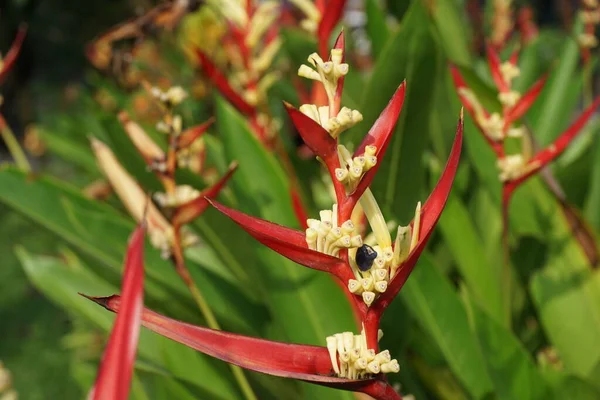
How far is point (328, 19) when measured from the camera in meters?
0.81

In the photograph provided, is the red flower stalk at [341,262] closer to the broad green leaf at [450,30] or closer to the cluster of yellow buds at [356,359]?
the cluster of yellow buds at [356,359]

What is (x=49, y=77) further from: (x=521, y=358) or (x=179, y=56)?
(x=521, y=358)

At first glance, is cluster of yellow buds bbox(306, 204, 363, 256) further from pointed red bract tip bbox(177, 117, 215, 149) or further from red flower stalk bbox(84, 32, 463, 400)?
pointed red bract tip bbox(177, 117, 215, 149)

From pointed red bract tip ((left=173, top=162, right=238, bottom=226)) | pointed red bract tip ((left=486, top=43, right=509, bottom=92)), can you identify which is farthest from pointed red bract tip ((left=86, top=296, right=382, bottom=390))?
pointed red bract tip ((left=486, top=43, right=509, bottom=92))

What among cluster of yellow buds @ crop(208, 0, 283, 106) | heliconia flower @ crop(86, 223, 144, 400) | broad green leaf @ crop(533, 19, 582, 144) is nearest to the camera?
heliconia flower @ crop(86, 223, 144, 400)

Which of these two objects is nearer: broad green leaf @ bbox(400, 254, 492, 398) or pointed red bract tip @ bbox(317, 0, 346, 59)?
broad green leaf @ bbox(400, 254, 492, 398)

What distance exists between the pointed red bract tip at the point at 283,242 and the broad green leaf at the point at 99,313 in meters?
0.39

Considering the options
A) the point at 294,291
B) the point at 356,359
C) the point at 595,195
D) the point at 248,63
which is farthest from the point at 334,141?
the point at 595,195

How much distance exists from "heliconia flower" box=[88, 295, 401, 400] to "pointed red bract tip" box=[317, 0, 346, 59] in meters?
0.55

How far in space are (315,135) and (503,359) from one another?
409mm

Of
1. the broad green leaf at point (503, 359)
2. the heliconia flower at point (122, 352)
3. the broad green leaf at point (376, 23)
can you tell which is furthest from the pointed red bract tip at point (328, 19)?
the heliconia flower at point (122, 352)

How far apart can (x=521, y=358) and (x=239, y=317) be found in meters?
0.36

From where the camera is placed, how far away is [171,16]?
1.10 metres

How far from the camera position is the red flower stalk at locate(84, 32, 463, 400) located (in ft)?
1.09
